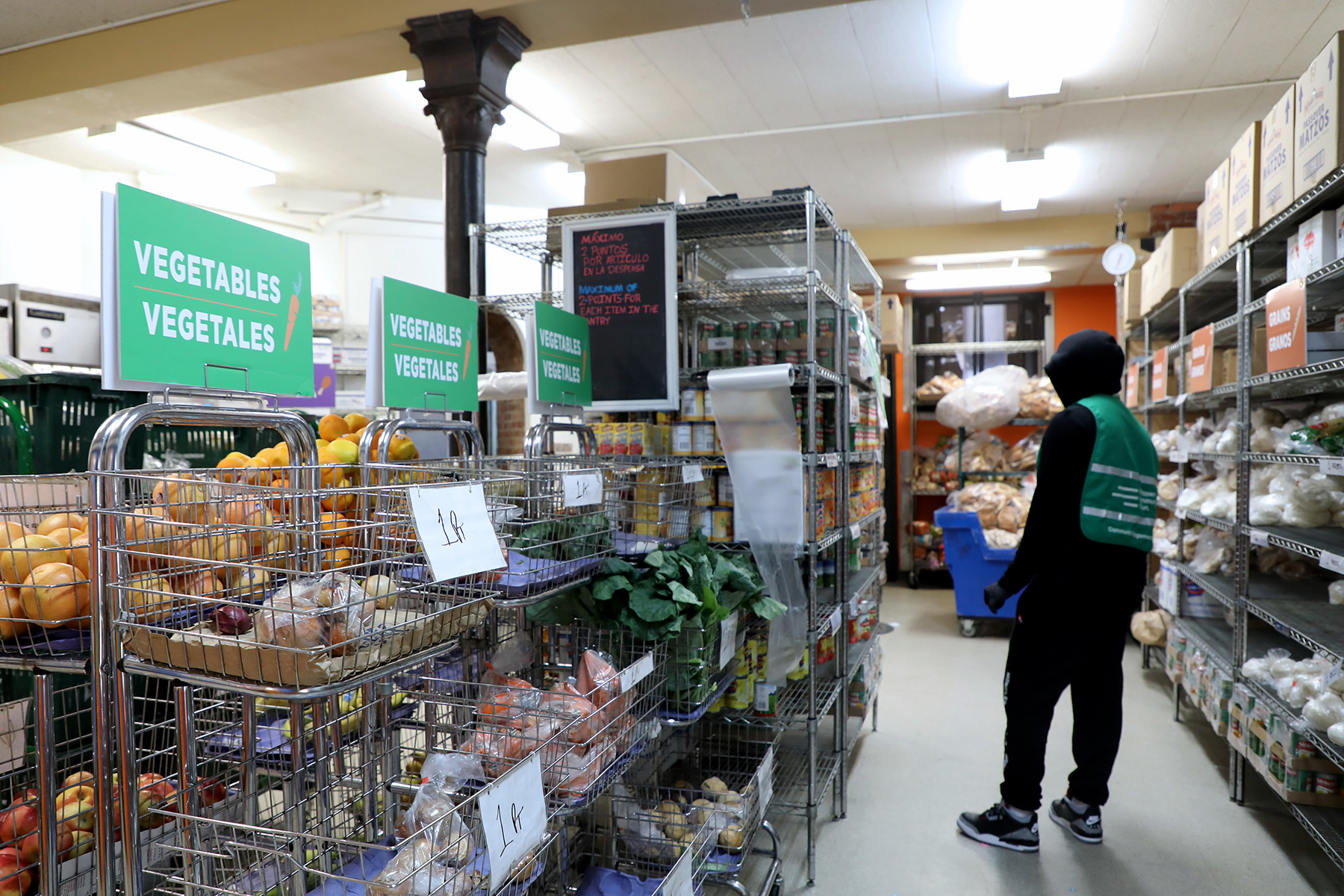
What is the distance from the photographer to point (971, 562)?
6406 millimetres

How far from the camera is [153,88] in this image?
470 cm

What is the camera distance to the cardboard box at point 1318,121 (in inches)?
101

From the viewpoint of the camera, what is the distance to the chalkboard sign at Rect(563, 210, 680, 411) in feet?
9.29

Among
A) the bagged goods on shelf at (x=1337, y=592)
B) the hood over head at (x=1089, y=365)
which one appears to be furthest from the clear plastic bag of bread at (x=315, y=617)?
the bagged goods on shelf at (x=1337, y=592)

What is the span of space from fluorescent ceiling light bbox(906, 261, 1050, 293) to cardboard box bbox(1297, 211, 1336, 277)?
549cm

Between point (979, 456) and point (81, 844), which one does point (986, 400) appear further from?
→ point (81, 844)

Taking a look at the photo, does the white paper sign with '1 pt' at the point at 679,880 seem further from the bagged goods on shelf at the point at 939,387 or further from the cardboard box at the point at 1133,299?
the bagged goods on shelf at the point at 939,387

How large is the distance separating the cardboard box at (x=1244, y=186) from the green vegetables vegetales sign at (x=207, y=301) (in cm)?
357

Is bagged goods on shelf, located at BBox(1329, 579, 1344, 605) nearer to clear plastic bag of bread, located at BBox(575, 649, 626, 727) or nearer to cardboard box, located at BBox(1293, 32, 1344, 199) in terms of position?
cardboard box, located at BBox(1293, 32, 1344, 199)

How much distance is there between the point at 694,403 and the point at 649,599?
1066mm

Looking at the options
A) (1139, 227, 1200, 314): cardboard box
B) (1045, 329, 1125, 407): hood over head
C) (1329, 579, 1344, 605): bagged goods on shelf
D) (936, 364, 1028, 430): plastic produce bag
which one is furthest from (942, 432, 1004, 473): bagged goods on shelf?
(1045, 329, 1125, 407): hood over head

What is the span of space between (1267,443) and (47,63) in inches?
261

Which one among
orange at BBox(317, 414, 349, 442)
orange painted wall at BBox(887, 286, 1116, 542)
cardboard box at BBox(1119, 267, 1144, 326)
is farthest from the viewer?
orange painted wall at BBox(887, 286, 1116, 542)

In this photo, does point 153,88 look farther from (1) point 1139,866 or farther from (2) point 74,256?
(1) point 1139,866
